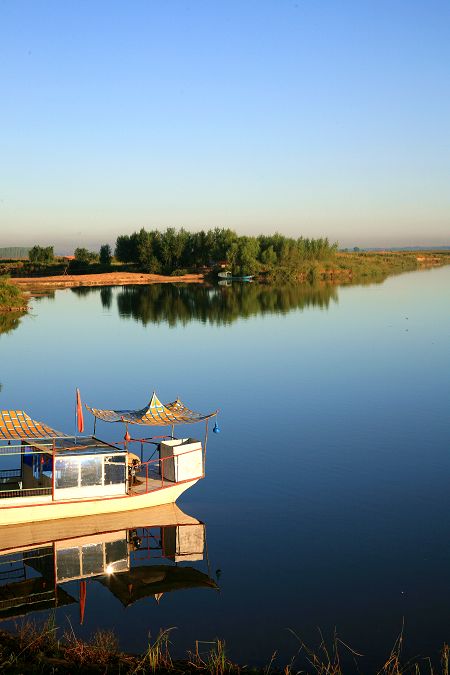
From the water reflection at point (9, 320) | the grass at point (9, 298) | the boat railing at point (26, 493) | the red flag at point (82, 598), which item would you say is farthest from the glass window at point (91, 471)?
the grass at point (9, 298)

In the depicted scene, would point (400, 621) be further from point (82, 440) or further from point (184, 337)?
point (184, 337)

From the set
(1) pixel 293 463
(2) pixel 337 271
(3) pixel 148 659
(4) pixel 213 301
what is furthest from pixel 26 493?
(2) pixel 337 271

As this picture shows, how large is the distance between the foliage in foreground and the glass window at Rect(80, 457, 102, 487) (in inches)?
216

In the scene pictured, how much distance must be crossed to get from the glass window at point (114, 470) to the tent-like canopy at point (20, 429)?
141 cm

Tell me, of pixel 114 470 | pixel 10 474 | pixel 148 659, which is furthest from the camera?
pixel 10 474

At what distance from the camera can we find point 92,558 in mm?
16719

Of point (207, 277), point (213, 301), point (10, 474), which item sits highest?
point (207, 277)

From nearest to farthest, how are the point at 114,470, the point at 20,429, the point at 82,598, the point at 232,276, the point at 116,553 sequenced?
the point at 82,598 → the point at 116,553 → the point at 114,470 → the point at 20,429 → the point at 232,276

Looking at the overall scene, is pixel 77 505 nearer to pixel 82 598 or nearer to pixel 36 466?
pixel 36 466

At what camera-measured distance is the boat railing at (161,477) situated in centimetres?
1938

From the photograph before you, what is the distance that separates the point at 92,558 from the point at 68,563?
537 mm

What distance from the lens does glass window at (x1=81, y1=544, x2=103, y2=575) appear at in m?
16.2

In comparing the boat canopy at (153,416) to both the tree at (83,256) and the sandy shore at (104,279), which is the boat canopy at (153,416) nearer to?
the sandy shore at (104,279)

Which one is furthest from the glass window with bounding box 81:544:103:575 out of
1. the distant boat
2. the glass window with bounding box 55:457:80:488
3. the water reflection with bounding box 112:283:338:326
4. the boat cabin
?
the distant boat
